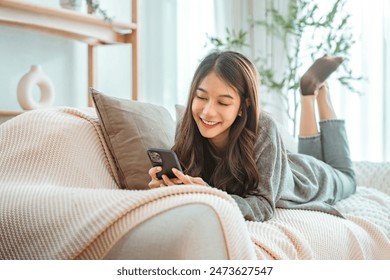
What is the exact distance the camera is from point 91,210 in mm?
1074

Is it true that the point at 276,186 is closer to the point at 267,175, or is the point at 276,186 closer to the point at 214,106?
the point at 267,175

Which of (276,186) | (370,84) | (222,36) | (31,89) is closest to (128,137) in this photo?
(276,186)

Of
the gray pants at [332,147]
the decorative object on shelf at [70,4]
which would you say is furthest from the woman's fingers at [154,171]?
the decorative object on shelf at [70,4]

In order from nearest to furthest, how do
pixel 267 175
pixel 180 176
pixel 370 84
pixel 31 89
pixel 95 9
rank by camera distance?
pixel 180 176 → pixel 267 175 → pixel 31 89 → pixel 95 9 → pixel 370 84

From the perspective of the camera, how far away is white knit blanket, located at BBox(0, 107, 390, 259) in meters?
1.05

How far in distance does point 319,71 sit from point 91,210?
5.26ft

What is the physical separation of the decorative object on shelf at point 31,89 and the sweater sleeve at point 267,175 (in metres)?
1.33

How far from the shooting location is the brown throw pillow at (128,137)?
167cm

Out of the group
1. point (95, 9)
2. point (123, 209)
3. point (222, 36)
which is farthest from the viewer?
point (222, 36)

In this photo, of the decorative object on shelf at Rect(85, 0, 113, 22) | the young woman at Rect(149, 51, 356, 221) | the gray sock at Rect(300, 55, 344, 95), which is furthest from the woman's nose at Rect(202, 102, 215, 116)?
the decorative object on shelf at Rect(85, 0, 113, 22)

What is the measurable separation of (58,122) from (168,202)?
0.69 m

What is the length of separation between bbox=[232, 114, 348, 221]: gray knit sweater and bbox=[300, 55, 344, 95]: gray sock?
0.47 m

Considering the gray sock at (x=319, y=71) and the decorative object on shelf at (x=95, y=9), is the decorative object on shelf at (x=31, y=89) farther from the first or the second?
the gray sock at (x=319, y=71)
